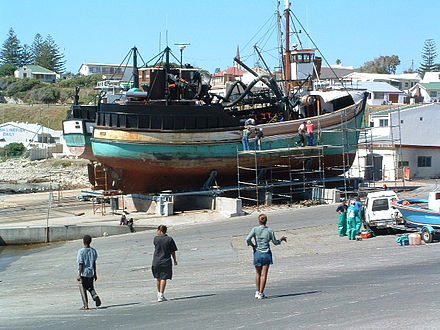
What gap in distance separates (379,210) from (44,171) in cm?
5809

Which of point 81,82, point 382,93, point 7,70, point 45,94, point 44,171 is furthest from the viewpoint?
point 7,70

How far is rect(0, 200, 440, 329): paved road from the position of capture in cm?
1137

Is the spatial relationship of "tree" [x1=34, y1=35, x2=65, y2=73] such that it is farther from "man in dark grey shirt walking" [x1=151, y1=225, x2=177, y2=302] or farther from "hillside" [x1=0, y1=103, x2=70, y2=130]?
"man in dark grey shirt walking" [x1=151, y1=225, x2=177, y2=302]

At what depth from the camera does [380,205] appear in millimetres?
22719

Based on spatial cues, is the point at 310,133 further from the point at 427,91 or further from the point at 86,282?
the point at 427,91

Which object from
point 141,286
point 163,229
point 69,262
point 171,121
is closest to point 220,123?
point 171,121

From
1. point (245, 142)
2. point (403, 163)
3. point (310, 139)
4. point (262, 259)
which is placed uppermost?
point (310, 139)

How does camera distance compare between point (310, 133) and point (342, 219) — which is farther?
point (310, 133)

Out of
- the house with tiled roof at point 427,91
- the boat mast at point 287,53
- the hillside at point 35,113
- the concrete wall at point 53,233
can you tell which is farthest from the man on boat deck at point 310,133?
the hillside at point 35,113

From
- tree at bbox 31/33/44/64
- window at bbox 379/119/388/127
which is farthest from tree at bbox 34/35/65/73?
window at bbox 379/119/388/127

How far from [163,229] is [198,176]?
2134cm

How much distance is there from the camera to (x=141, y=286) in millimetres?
16734

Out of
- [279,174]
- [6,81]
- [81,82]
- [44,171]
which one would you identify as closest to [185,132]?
[279,174]

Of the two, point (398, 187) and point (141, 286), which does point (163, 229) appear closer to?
point (141, 286)
